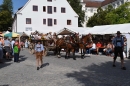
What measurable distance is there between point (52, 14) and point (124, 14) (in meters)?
15.4

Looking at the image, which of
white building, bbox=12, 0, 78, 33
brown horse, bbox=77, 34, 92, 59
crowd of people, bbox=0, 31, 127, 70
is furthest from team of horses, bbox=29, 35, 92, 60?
white building, bbox=12, 0, 78, 33

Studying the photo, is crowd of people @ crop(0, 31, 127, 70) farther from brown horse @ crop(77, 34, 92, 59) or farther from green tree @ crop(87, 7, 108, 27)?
green tree @ crop(87, 7, 108, 27)

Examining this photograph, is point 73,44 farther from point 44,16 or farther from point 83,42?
point 44,16

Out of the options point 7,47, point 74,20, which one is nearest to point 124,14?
point 74,20

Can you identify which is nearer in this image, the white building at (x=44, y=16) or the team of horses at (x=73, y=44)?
the team of horses at (x=73, y=44)

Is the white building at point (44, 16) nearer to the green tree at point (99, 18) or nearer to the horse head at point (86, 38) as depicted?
the green tree at point (99, 18)

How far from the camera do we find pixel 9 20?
73.3 meters

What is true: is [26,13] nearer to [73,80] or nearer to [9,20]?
[9,20]

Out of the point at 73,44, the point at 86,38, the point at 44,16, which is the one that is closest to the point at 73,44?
the point at 73,44

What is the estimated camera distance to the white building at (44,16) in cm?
4991

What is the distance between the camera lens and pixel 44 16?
2018 inches

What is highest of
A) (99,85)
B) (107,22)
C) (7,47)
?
(107,22)

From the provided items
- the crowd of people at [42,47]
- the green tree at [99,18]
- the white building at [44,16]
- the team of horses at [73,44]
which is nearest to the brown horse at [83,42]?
the team of horses at [73,44]

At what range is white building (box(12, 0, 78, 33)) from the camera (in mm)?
49906
